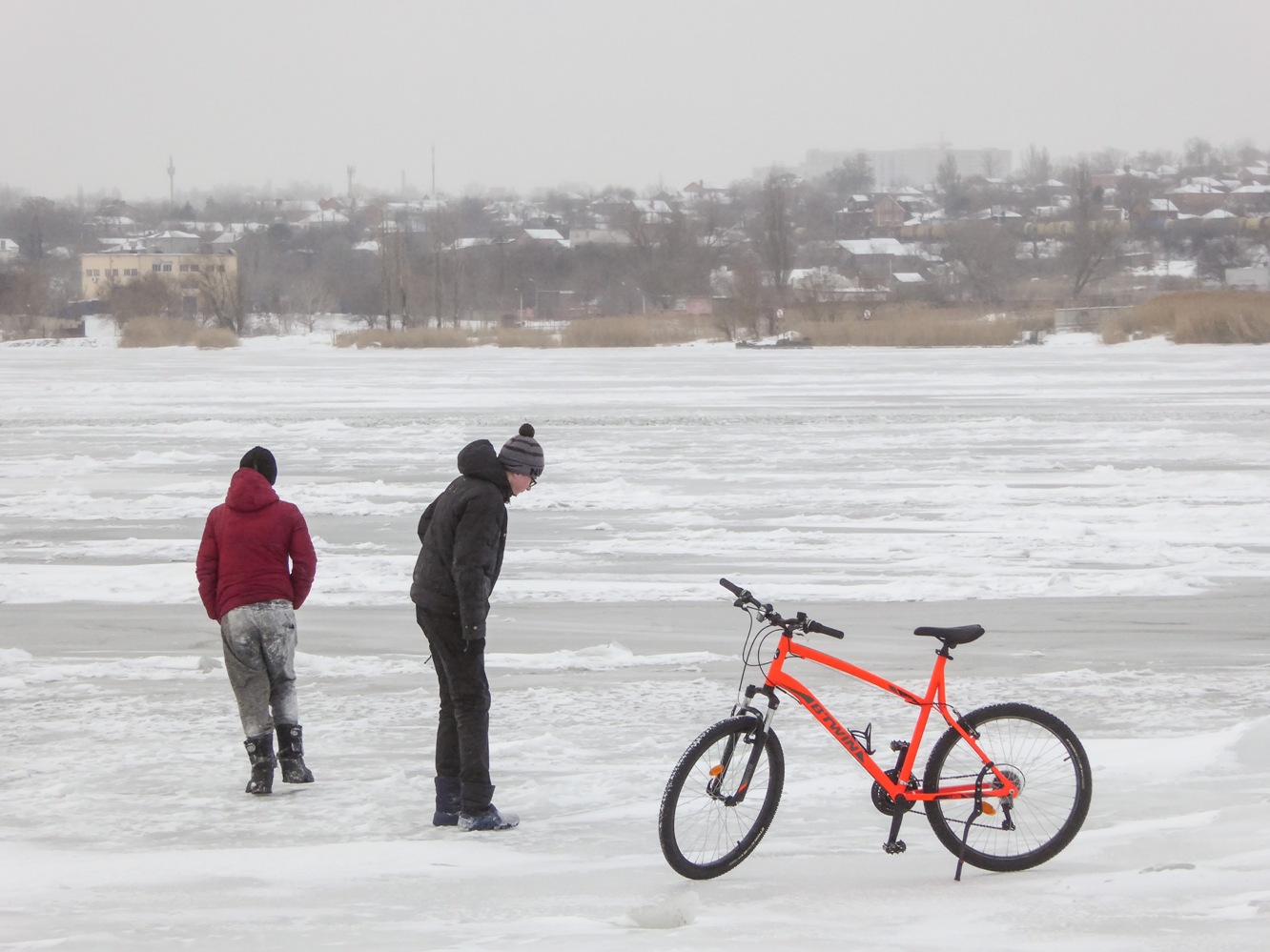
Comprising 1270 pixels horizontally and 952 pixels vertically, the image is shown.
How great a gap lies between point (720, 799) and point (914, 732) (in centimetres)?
→ 68

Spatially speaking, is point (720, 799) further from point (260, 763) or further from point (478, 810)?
point (260, 763)

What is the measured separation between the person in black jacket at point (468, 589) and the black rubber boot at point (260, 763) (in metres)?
0.80

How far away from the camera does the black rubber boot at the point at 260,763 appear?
629 centimetres

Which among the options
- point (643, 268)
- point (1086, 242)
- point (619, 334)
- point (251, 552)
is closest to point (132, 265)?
point (643, 268)

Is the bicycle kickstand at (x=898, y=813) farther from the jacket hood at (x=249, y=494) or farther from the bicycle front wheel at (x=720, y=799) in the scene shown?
the jacket hood at (x=249, y=494)

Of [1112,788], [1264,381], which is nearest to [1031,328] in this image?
[1264,381]

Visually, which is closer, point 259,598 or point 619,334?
point 259,598

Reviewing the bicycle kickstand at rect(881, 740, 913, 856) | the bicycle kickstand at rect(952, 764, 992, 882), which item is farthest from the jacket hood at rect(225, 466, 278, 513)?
the bicycle kickstand at rect(952, 764, 992, 882)

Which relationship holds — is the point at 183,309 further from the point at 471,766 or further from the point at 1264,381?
the point at 471,766

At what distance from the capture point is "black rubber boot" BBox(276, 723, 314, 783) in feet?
21.1

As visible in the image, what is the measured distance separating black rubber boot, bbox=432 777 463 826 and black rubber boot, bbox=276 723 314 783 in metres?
0.77

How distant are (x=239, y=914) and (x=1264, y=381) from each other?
32.5 m

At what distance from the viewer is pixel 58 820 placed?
598 cm

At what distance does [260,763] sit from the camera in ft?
20.7
